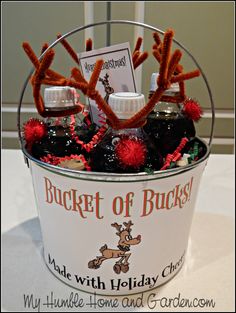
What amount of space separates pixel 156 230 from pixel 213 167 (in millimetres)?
445

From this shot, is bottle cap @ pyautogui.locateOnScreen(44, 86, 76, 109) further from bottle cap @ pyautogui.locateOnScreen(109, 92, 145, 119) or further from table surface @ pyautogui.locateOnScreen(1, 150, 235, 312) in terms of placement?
table surface @ pyautogui.locateOnScreen(1, 150, 235, 312)

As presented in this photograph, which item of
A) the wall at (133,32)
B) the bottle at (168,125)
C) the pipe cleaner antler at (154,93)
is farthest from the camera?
the wall at (133,32)

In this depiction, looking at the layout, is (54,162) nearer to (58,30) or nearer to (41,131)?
(41,131)

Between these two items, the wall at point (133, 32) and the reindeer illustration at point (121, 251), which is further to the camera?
the wall at point (133, 32)

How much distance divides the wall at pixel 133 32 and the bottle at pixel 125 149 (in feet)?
2.67

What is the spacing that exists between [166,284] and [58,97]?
268 mm

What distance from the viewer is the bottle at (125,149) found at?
34cm

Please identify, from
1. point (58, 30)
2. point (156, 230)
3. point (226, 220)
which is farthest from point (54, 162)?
point (58, 30)

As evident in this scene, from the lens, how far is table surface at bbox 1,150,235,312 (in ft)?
1.32

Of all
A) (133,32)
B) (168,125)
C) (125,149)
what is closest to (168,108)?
(168,125)

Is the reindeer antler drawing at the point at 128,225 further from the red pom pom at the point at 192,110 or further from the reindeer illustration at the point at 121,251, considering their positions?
the red pom pom at the point at 192,110

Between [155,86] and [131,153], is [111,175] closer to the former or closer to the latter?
[131,153]

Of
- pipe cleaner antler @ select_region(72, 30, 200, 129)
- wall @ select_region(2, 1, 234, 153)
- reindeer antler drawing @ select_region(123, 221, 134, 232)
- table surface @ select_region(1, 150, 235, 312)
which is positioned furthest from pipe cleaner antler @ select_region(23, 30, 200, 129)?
wall @ select_region(2, 1, 234, 153)

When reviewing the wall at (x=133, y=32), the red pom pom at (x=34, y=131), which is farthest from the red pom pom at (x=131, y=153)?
the wall at (x=133, y=32)
